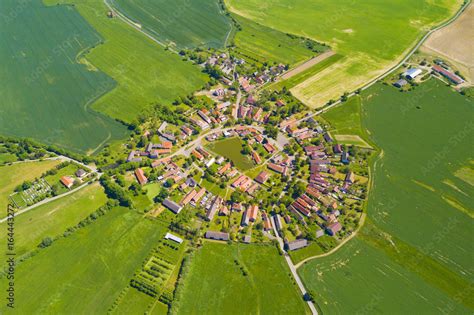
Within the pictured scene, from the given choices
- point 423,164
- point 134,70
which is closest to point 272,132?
point 423,164

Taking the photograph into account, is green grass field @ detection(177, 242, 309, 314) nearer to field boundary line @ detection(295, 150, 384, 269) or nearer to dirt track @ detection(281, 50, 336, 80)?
field boundary line @ detection(295, 150, 384, 269)

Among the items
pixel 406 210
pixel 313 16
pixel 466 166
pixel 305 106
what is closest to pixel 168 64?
pixel 305 106

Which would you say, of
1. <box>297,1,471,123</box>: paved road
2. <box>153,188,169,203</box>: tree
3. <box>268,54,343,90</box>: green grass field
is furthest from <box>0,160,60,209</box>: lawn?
<box>297,1,471,123</box>: paved road

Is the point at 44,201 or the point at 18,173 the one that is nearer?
the point at 44,201

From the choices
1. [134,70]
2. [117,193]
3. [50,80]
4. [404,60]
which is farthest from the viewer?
[404,60]

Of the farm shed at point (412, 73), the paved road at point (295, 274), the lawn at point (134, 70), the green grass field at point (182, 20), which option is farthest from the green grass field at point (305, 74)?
the paved road at point (295, 274)

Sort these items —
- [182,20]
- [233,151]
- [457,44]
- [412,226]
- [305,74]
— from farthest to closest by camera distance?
[182,20]
[457,44]
[305,74]
[233,151]
[412,226]

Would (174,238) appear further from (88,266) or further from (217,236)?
(88,266)
